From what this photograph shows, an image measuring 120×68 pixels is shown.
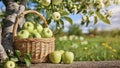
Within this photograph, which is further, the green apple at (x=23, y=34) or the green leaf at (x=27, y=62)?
the green apple at (x=23, y=34)

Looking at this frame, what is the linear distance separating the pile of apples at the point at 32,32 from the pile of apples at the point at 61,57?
0.21m

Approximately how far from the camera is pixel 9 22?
4.92 meters

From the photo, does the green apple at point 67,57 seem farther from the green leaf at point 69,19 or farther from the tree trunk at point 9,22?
the tree trunk at point 9,22

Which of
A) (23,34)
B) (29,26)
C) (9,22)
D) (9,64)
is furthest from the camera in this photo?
(9,22)

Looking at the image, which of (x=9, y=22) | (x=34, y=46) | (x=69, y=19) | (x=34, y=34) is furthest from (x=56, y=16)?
(x=9, y=22)

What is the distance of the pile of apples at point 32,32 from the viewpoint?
456cm

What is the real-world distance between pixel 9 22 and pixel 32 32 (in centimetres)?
42

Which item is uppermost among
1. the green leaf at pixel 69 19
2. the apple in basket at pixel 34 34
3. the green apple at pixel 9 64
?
the green leaf at pixel 69 19

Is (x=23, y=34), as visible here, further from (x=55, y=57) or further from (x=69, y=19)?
(x=69, y=19)

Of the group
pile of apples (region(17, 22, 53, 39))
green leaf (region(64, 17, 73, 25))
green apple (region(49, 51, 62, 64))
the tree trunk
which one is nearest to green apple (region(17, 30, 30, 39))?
pile of apples (region(17, 22, 53, 39))

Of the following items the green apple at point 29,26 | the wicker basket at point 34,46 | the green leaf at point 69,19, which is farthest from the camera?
the green leaf at point 69,19

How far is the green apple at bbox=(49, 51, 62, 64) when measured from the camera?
15.2 ft

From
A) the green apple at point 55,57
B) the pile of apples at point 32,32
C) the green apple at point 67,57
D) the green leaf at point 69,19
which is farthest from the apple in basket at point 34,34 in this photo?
the green leaf at point 69,19

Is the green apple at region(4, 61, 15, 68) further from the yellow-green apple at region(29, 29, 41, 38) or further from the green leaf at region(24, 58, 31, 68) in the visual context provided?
the yellow-green apple at region(29, 29, 41, 38)
